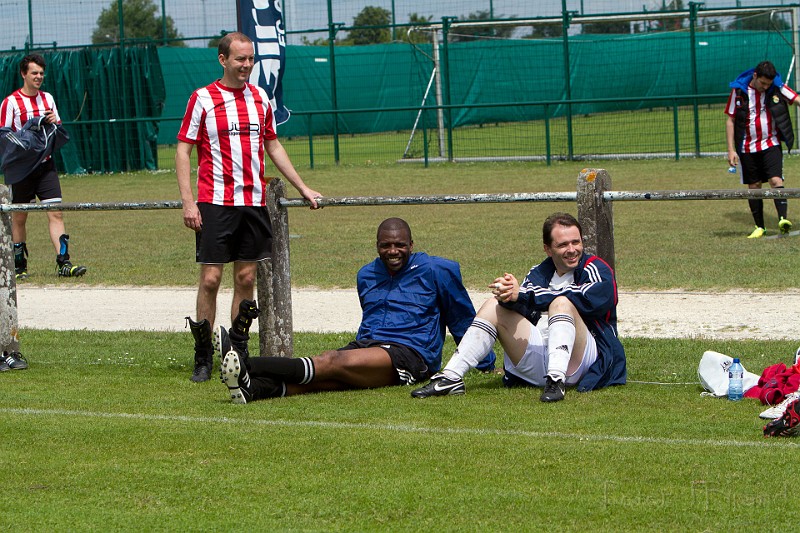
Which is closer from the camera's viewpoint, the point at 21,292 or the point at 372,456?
the point at 372,456

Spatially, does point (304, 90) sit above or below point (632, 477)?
above

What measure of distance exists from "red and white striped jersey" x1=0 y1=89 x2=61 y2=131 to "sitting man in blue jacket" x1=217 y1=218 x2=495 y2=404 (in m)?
6.60

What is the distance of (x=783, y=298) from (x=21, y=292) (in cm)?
675

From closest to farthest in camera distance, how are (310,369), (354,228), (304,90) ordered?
(310,369), (354,228), (304,90)

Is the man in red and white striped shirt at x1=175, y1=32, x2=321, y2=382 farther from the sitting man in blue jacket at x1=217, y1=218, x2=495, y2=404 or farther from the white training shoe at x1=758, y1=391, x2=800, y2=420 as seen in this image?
the white training shoe at x1=758, y1=391, x2=800, y2=420

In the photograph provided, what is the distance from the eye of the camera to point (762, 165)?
14.0 m

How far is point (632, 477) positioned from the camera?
4801 millimetres

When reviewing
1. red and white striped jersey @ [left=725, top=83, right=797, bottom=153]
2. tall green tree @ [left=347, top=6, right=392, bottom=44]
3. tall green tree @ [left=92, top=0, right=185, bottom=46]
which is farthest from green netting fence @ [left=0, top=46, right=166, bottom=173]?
red and white striped jersey @ [left=725, top=83, right=797, bottom=153]

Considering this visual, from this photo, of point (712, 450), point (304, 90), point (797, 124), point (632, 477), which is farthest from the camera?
point (304, 90)

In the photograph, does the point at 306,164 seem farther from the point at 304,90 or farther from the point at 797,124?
the point at 797,124

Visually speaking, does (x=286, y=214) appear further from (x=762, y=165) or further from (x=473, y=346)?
(x=762, y=165)

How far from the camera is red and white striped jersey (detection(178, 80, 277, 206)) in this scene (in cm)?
727

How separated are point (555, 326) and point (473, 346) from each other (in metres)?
0.46

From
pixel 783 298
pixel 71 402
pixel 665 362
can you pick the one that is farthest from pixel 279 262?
pixel 783 298
